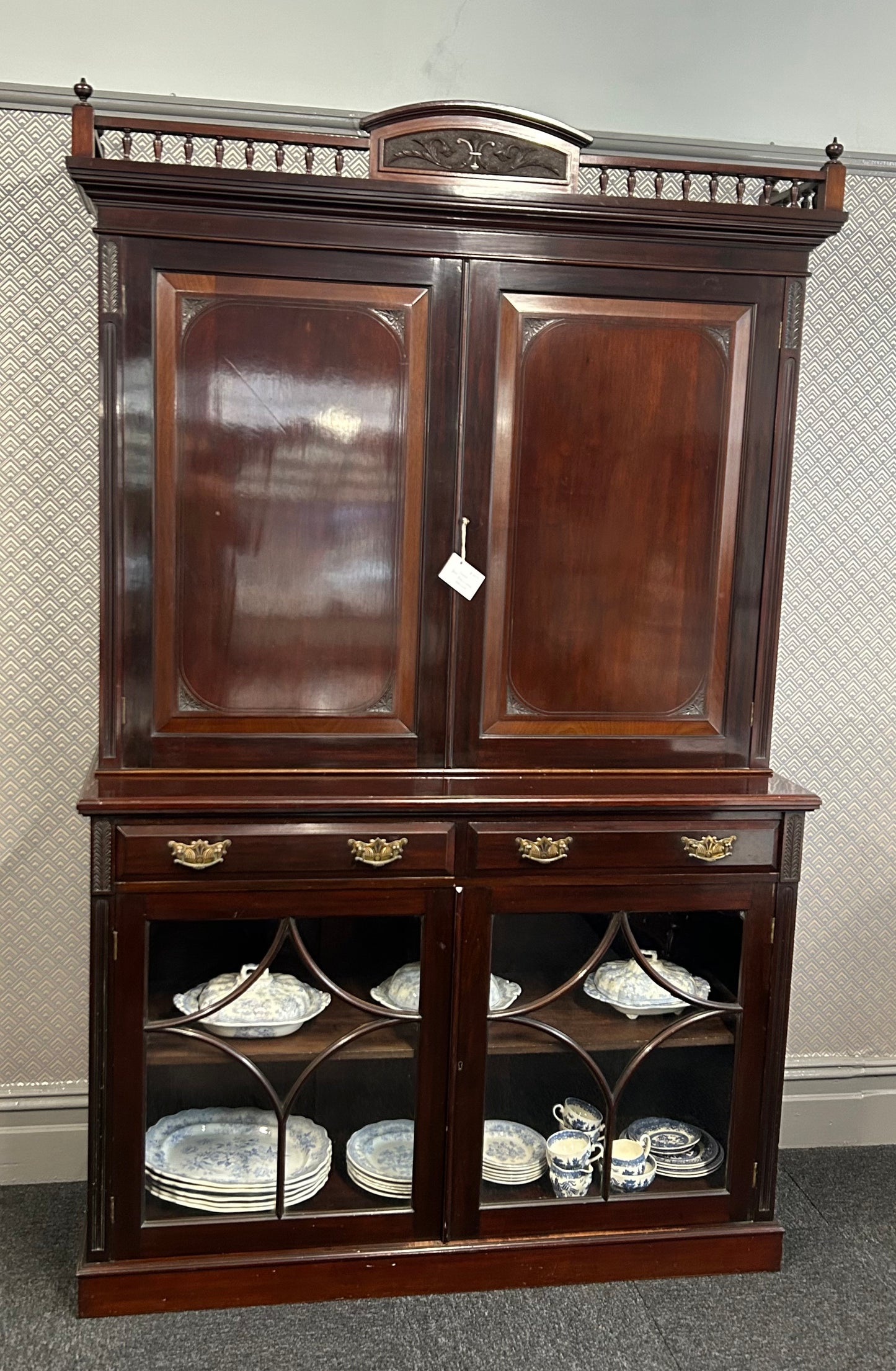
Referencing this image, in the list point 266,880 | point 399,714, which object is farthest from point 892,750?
point 266,880

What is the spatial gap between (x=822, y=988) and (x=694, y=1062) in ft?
2.45

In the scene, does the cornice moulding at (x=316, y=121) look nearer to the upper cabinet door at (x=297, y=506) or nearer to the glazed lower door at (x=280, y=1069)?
the upper cabinet door at (x=297, y=506)

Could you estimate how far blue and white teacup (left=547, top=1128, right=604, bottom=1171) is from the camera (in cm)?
222

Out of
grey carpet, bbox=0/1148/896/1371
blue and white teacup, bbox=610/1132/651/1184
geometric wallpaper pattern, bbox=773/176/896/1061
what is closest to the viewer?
grey carpet, bbox=0/1148/896/1371

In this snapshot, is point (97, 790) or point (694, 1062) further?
point (694, 1062)

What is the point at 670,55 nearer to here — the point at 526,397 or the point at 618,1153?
the point at 526,397

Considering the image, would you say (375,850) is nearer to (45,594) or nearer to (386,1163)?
(386,1163)

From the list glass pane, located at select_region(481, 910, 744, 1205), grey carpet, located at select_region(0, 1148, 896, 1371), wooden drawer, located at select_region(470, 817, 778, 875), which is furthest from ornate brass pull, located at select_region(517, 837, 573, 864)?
grey carpet, located at select_region(0, 1148, 896, 1371)

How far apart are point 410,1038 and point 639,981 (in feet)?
1.44

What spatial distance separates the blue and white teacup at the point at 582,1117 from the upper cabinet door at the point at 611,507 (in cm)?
65

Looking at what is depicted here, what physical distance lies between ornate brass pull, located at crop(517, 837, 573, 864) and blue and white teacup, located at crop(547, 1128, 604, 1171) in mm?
550

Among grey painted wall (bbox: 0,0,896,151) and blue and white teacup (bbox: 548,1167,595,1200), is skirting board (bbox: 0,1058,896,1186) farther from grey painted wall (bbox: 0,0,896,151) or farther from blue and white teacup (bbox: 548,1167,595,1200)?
grey painted wall (bbox: 0,0,896,151)

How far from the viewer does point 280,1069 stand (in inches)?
83.4

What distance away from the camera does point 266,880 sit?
6.72 ft
